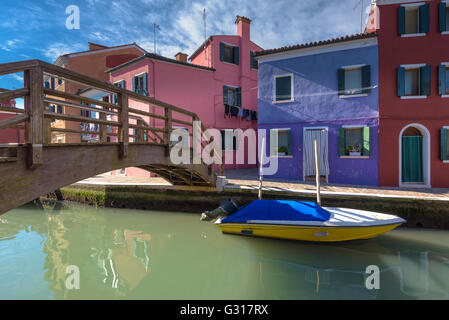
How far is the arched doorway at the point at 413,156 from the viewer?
1025 cm

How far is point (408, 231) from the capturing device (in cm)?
748

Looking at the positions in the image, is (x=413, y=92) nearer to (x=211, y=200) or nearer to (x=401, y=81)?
(x=401, y=81)

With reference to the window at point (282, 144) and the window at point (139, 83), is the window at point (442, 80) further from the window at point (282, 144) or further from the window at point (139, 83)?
the window at point (139, 83)

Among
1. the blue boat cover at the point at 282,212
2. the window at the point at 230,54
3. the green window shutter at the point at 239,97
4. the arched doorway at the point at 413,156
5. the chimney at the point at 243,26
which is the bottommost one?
the blue boat cover at the point at 282,212

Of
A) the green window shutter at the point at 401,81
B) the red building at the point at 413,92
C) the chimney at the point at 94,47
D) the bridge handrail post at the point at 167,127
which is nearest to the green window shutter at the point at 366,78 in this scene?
the red building at the point at 413,92

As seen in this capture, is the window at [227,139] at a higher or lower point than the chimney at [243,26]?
lower

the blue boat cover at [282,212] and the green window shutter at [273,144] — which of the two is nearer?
the blue boat cover at [282,212]

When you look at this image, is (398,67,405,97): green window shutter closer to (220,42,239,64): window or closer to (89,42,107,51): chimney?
(220,42,239,64): window

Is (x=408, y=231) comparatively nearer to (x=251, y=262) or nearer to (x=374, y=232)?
(x=374, y=232)

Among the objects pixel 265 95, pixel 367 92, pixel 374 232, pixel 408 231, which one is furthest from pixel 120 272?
pixel 367 92

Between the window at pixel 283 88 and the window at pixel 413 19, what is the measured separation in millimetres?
4808

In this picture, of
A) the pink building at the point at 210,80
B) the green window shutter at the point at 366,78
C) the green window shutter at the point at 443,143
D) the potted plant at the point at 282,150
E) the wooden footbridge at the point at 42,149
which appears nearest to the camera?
the wooden footbridge at the point at 42,149

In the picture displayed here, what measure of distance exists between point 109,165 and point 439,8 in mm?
13572

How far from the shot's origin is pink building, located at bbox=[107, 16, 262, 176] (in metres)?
14.3
